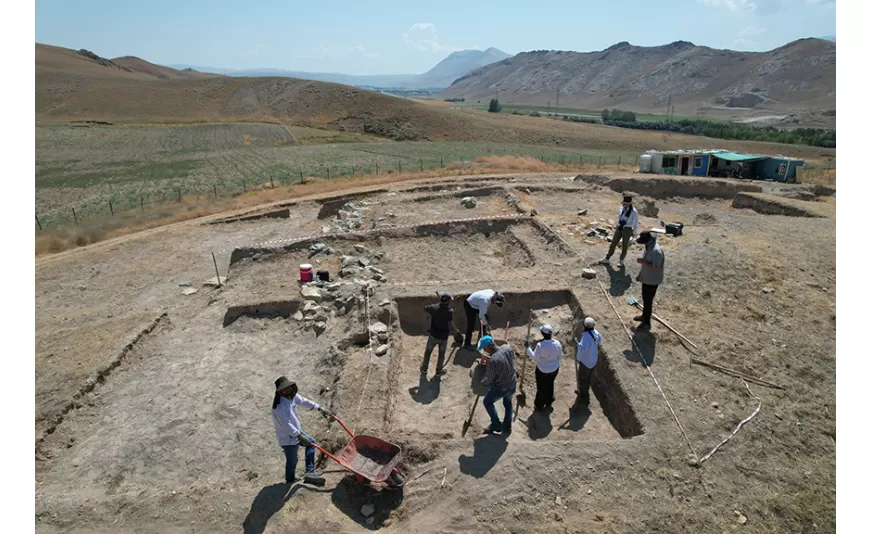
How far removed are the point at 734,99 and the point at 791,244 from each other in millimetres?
141178

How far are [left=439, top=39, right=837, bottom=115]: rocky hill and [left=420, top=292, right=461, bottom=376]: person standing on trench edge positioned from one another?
130 meters

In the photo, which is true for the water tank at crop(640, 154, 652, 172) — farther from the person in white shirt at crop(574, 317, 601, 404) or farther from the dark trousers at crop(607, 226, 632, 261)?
the person in white shirt at crop(574, 317, 601, 404)

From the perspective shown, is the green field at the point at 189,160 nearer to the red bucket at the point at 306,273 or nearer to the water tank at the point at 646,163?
the water tank at the point at 646,163

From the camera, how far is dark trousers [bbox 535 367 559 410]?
8.10 metres

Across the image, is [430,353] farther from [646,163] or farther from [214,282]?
[646,163]

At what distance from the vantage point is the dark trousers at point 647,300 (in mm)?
9531

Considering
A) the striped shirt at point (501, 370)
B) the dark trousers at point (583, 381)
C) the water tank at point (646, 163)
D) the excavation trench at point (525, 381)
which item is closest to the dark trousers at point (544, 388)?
the excavation trench at point (525, 381)

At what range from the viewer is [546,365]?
7.86m

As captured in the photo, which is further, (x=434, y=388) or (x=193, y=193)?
(x=193, y=193)

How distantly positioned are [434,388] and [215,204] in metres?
19.1

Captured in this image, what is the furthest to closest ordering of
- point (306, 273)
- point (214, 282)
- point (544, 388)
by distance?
point (214, 282) → point (306, 273) → point (544, 388)

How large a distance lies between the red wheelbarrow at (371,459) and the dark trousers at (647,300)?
5.83 metres

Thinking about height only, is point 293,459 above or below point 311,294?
below

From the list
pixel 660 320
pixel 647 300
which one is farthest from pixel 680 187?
pixel 647 300
